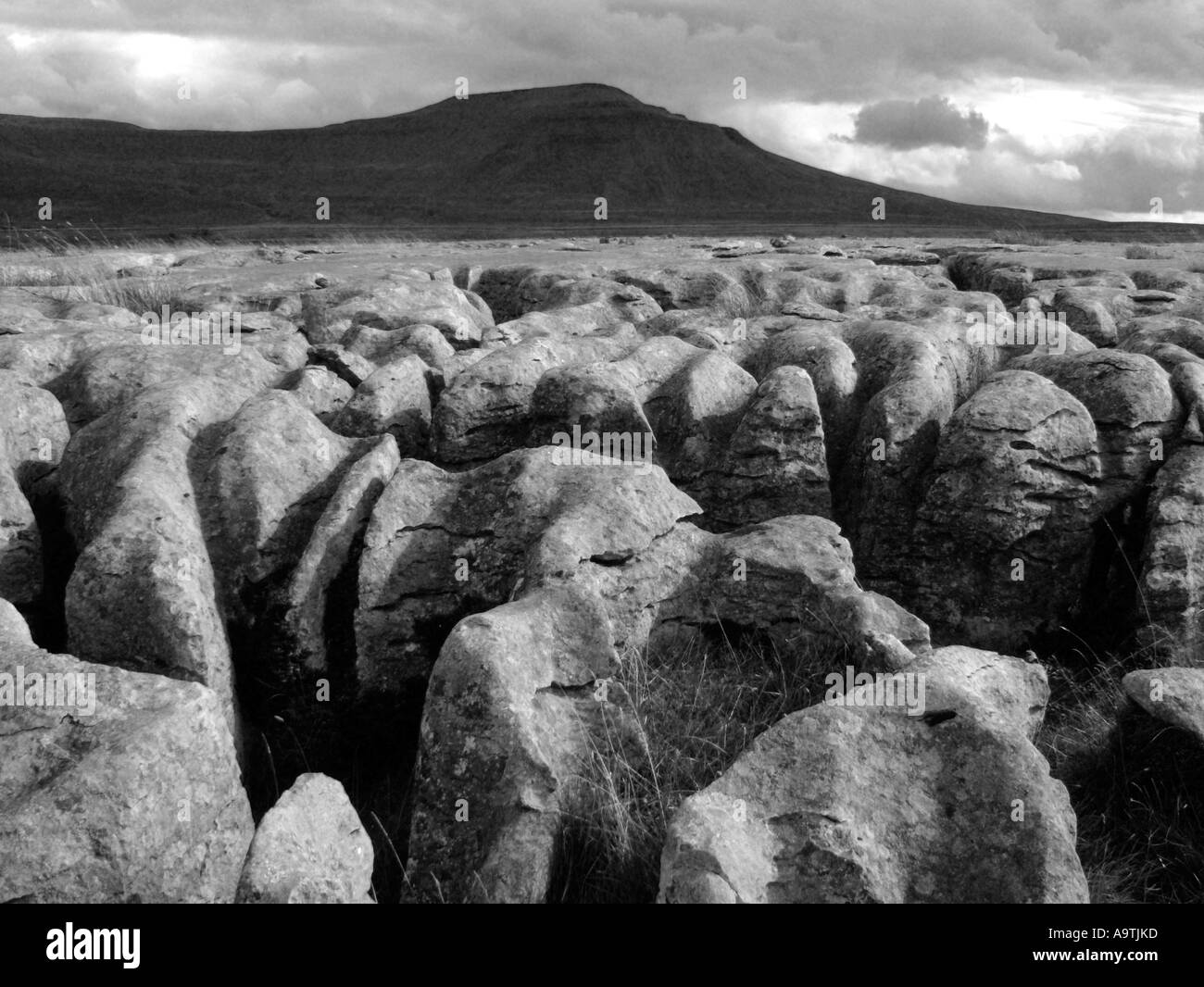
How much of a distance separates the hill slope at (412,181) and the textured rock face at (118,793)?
368 ft

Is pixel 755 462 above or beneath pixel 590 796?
above

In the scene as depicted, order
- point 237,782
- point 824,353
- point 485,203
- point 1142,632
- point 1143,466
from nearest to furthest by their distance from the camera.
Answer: point 237,782
point 1142,632
point 1143,466
point 824,353
point 485,203

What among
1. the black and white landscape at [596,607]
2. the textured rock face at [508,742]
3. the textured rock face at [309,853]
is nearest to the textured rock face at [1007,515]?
the black and white landscape at [596,607]

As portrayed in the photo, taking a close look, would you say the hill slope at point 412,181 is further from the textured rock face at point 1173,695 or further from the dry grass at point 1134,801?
the textured rock face at point 1173,695

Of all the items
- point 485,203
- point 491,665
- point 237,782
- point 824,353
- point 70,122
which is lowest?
point 237,782

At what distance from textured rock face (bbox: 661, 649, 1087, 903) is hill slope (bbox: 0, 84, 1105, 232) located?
112 meters

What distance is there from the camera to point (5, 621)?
7.84 m

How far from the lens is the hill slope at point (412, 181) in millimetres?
133375

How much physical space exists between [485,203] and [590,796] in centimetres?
15944

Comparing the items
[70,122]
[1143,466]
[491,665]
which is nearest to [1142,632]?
[1143,466]

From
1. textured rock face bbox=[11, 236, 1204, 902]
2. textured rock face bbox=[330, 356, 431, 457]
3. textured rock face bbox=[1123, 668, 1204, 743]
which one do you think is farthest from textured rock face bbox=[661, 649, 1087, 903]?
textured rock face bbox=[330, 356, 431, 457]

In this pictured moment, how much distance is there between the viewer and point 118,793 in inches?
255

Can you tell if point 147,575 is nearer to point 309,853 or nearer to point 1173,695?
point 309,853

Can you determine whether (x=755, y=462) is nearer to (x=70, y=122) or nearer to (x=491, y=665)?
(x=491, y=665)
